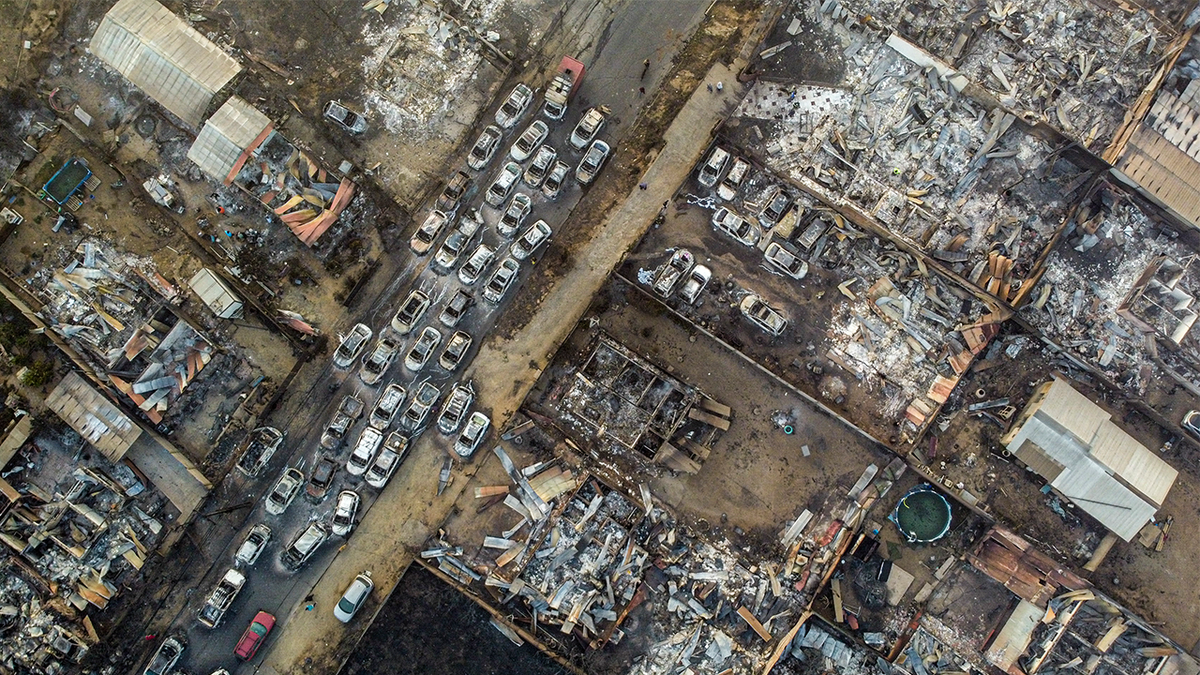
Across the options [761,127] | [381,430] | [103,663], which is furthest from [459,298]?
[103,663]

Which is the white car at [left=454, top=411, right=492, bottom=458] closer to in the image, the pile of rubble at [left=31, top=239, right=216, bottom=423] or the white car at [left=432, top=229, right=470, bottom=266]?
the white car at [left=432, top=229, right=470, bottom=266]

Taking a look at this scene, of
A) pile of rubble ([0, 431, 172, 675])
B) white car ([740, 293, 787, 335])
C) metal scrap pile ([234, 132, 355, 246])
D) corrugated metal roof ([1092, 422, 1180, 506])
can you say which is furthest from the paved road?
corrugated metal roof ([1092, 422, 1180, 506])

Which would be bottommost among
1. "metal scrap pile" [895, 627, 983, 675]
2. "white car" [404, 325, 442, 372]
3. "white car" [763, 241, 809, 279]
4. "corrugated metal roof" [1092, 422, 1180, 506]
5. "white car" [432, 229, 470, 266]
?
"white car" [404, 325, 442, 372]

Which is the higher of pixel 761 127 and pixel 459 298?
pixel 761 127

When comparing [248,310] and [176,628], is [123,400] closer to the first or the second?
[248,310]

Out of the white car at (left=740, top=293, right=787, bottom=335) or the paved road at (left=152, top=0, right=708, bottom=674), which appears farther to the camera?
the white car at (left=740, top=293, right=787, bottom=335)

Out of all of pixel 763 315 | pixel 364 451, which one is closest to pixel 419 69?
pixel 364 451
